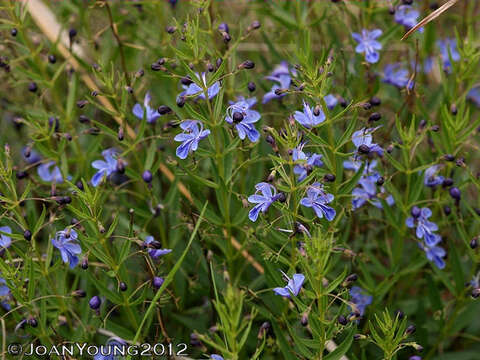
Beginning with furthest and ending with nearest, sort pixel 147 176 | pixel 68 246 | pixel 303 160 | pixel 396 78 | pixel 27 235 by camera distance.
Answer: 1. pixel 396 78
2. pixel 147 176
3. pixel 68 246
4. pixel 27 235
5. pixel 303 160


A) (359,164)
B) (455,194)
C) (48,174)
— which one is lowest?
(455,194)

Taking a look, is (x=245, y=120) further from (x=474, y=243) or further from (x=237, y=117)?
(x=474, y=243)

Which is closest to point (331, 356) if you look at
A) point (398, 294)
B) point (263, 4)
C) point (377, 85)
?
point (398, 294)

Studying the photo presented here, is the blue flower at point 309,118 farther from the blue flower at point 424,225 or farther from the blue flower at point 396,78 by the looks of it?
the blue flower at point 396,78

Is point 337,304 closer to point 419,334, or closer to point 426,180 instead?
point 419,334

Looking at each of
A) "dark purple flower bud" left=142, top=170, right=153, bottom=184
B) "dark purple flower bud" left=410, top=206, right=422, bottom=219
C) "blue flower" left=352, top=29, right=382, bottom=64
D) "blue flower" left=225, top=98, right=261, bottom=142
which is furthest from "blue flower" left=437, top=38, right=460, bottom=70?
"dark purple flower bud" left=142, top=170, right=153, bottom=184

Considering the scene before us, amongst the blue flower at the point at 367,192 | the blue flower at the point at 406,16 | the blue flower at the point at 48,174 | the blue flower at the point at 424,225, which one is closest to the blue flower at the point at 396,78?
the blue flower at the point at 406,16

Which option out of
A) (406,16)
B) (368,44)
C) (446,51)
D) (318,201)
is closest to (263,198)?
(318,201)
